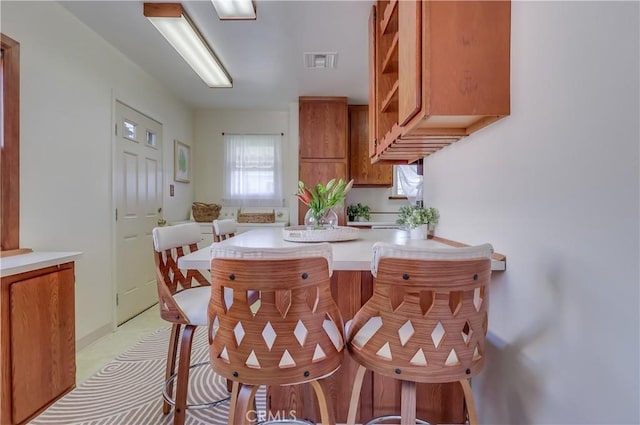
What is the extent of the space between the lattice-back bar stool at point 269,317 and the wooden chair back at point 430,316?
0.49 feet

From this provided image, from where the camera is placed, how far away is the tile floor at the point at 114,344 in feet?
6.84

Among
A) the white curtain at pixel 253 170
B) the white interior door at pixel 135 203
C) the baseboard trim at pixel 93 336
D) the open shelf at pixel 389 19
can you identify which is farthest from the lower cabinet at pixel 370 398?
the white curtain at pixel 253 170

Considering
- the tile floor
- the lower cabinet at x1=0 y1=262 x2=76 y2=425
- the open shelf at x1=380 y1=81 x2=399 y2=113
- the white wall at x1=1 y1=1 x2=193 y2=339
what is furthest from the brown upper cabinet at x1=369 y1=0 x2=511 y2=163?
the tile floor

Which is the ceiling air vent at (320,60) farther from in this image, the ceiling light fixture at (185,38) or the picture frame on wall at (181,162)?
the picture frame on wall at (181,162)

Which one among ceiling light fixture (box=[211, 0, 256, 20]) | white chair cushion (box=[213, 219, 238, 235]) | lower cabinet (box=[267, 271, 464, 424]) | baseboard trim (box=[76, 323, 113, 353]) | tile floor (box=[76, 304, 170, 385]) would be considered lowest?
tile floor (box=[76, 304, 170, 385])

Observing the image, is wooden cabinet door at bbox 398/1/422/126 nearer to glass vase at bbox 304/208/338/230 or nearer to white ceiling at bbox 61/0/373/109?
glass vase at bbox 304/208/338/230

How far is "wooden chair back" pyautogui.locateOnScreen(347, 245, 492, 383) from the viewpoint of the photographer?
0.80 metres

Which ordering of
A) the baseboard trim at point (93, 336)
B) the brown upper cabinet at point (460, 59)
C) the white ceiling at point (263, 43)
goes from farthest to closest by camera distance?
the baseboard trim at point (93, 336), the white ceiling at point (263, 43), the brown upper cabinet at point (460, 59)

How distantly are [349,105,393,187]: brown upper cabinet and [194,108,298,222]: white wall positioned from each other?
97cm

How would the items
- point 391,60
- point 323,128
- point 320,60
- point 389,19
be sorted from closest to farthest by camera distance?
point 389,19 → point 391,60 → point 320,60 → point 323,128

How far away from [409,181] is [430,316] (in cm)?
374

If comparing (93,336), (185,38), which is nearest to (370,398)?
(93,336)

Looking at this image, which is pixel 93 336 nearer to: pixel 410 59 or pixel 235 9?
pixel 235 9

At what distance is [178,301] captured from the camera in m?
1.49
